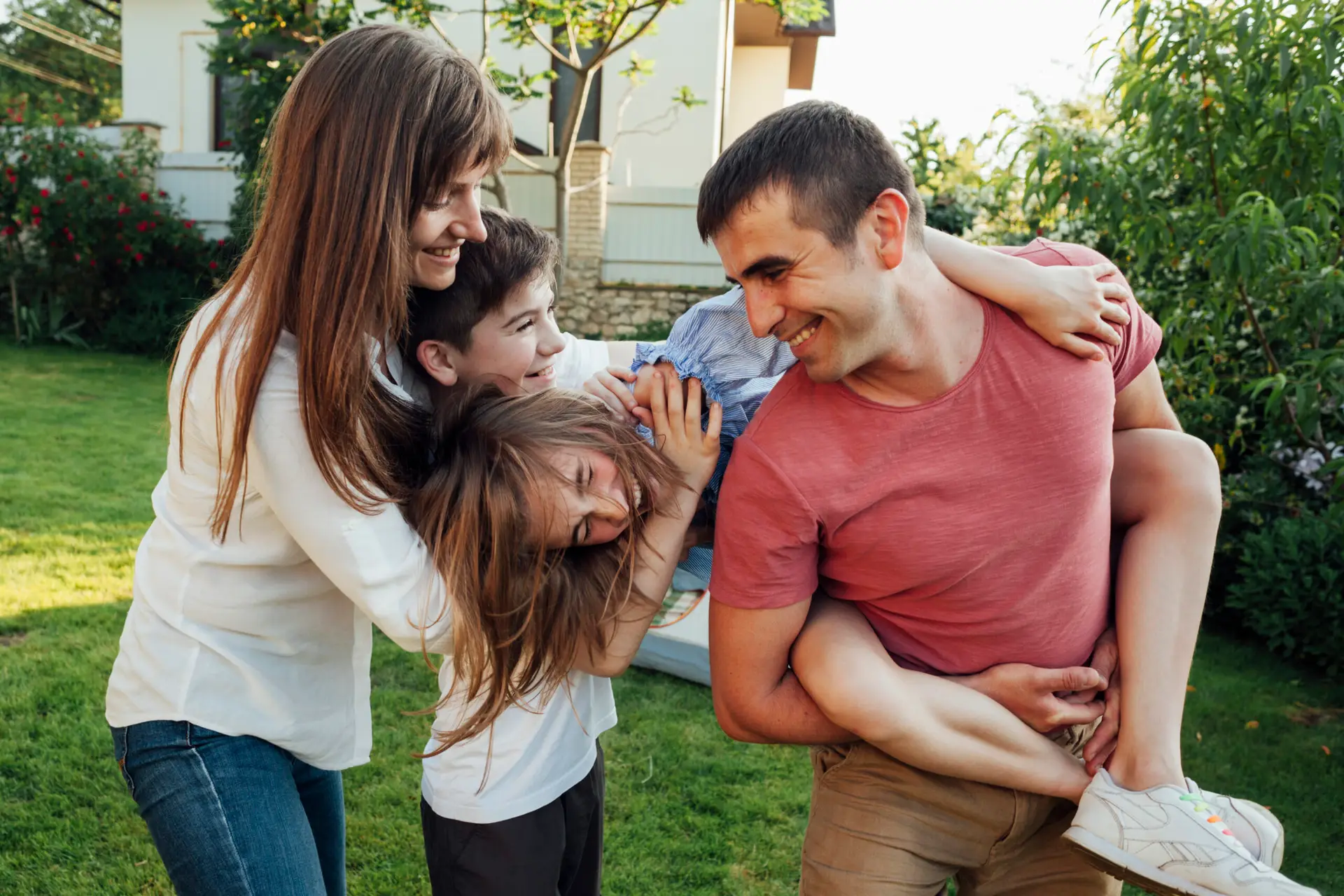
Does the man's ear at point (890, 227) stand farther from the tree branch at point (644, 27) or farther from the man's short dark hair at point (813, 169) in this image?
the tree branch at point (644, 27)

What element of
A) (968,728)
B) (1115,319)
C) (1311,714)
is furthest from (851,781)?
(1311,714)

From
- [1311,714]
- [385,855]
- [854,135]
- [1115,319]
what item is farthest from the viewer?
[1311,714]

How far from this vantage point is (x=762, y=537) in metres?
1.80

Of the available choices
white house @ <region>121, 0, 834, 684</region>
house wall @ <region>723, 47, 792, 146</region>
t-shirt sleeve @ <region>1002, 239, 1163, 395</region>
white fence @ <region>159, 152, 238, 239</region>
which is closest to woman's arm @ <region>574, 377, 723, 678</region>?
t-shirt sleeve @ <region>1002, 239, 1163, 395</region>

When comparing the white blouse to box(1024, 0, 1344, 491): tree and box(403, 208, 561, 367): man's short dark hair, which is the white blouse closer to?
box(403, 208, 561, 367): man's short dark hair

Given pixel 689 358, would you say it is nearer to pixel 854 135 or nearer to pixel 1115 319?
pixel 854 135

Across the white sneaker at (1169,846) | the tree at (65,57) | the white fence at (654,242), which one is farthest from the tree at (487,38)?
the tree at (65,57)

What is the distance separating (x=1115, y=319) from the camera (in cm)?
195

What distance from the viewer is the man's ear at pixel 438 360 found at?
2193mm

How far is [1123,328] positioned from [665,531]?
932 mm

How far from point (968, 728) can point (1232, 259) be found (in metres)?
2.80

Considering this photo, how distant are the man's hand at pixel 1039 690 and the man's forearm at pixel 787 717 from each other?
0.27 m

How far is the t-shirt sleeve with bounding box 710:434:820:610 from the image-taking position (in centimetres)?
179

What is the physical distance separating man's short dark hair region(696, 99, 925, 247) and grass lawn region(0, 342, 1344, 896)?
2.40m
